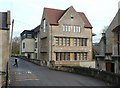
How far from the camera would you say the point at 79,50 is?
56.3 m

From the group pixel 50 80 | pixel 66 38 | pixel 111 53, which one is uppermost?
pixel 66 38

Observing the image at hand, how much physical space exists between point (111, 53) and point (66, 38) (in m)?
21.7

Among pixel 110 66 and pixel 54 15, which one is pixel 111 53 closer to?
pixel 110 66

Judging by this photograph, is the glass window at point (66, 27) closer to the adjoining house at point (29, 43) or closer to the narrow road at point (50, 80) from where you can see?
the adjoining house at point (29, 43)

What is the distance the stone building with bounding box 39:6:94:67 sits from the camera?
177ft

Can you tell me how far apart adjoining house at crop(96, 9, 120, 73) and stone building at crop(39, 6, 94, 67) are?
14.6m

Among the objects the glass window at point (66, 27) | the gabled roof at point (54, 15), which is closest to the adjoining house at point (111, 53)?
the glass window at point (66, 27)

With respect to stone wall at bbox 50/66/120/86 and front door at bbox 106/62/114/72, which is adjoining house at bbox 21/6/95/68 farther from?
front door at bbox 106/62/114/72

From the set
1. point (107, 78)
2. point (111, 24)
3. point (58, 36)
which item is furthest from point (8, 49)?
point (58, 36)

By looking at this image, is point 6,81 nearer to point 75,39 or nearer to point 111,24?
point 111,24

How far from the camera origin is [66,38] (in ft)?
181

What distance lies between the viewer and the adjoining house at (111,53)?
31656mm

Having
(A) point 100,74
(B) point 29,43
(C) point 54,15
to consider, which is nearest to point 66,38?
(C) point 54,15

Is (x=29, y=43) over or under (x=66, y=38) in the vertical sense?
under
